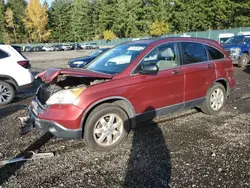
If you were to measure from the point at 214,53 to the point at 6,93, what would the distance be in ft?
18.7

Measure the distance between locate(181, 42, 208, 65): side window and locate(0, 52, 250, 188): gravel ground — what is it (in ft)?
4.20

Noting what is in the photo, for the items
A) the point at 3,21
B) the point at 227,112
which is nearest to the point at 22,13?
the point at 3,21

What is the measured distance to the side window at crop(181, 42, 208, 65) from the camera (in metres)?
5.35

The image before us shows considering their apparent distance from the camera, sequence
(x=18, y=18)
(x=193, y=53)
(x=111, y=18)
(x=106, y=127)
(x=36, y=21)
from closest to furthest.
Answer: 1. (x=106, y=127)
2. (x=193, y=53)
3. (x=111, y=18)
4. (x=36, y=21)
5. (x=18, y=18)

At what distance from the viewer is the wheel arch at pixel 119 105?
410 centimetres

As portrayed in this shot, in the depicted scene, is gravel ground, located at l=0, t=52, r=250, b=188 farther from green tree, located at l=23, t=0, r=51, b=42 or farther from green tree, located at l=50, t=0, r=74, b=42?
green tree, located at l=50, t=0, r=74, b=42

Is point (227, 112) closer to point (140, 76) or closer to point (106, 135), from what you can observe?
point (140, 76)

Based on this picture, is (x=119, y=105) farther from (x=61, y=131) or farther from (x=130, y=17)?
(x=130, y=17)

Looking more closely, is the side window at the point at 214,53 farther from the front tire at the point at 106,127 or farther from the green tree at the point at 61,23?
the green tree at the point at 61,23

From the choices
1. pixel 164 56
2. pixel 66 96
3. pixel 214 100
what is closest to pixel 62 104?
pixel 66 96

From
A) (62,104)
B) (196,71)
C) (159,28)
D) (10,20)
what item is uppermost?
(10,20)

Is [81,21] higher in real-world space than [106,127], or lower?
higher

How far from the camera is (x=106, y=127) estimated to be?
431cm

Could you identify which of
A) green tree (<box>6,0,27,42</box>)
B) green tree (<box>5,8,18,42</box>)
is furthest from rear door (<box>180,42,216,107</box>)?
green tree (<box>6,0,27,42</box>)
